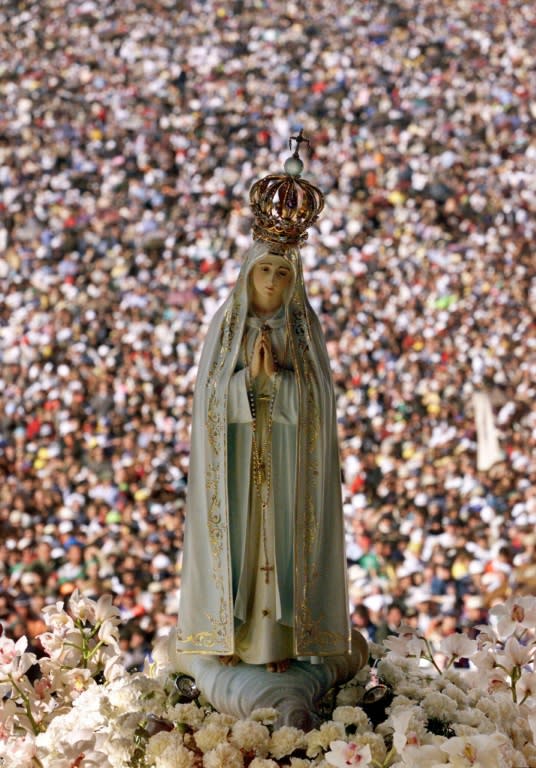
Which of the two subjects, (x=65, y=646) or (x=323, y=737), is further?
(x=65, y=646)

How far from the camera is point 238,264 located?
370 inches

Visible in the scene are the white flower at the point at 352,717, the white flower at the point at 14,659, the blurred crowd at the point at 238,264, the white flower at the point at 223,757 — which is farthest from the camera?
the blurred crowd at the point at 238,264

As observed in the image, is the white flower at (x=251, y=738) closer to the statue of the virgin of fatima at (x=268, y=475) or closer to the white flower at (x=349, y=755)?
the white flower at (x=349, y=755)

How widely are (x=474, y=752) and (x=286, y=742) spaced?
451 millimetres

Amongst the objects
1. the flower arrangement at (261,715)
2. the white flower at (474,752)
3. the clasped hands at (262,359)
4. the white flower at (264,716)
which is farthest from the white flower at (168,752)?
the clasped hands at (262,359)

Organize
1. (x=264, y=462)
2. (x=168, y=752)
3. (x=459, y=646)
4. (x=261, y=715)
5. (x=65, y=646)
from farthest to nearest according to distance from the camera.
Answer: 1. (x=264, y=462)
2. (x=65, y=646)
3. (x=459, y=646)
4. (x=261, y=715)
5. (x=168, y=752)

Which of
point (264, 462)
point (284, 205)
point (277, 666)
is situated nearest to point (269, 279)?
point (284, 205)

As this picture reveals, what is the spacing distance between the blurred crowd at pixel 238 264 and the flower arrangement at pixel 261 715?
13.5 feet

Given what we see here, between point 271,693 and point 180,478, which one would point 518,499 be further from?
point 271,693

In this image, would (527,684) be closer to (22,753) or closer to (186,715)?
(186,715)

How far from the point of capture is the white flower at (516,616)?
7.11 feet

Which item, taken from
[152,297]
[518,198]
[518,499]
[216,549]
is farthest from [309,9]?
[216,549]

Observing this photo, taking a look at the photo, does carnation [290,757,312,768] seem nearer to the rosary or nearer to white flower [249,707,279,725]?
white flower [249,707,279,725]

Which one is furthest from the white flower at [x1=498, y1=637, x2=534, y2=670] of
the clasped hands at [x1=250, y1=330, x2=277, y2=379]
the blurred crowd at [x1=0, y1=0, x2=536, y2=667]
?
the blurred crowd at [x1=0, y1=0, x2=536, y2=667]
